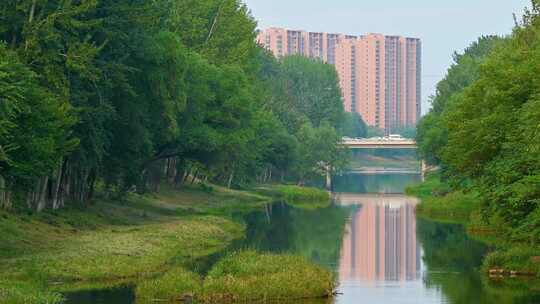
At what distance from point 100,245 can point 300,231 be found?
2978cm

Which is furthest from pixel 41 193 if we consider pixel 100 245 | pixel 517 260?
pixel 517 260

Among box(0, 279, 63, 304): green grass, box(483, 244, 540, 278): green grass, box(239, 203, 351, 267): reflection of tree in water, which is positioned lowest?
box(0, 279, 63, 304): green grass

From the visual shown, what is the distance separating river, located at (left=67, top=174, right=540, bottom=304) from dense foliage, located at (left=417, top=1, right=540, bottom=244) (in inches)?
147

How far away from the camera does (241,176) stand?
13175cm

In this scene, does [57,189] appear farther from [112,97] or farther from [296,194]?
[296,194]

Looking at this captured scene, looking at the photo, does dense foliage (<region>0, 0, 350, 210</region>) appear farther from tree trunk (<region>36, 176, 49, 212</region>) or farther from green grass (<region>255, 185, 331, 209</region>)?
green grass (<region>255, 185, 331, 209</region>)

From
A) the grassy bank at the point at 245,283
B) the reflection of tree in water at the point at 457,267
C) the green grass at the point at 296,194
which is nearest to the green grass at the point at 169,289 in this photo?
the grassy bank at the point at 245,283

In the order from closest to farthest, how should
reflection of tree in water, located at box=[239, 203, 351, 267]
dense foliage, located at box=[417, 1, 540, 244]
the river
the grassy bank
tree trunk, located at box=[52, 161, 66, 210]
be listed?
the grassy bank → the river → dense foliage, located at box=[417, 1, 540, 244] → reflection of tree in water, located at box=[239, 203, 351, 267] → tree trunk, located at box=[52, 161, 66, 210]

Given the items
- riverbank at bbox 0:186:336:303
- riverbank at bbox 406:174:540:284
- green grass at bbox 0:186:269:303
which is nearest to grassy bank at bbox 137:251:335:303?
riverbank at bbox 0:186:336:303

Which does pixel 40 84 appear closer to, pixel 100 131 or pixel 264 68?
pixel 100 131

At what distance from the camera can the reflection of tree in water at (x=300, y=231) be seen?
236ft

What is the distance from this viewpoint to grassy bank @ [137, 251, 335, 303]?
46062 mm

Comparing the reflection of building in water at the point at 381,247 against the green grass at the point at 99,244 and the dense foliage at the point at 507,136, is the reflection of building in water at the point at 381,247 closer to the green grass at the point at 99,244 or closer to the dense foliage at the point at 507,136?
the dense foliage at the point at 507,136

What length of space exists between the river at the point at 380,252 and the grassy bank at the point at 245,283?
98cm
